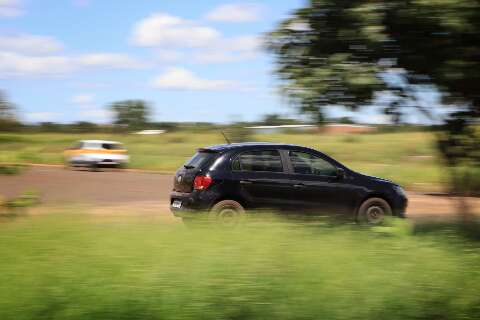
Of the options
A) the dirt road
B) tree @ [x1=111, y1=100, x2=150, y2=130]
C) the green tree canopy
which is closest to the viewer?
the green tree canopy

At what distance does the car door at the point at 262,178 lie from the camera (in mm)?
10781

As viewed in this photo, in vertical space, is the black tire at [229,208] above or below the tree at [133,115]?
below

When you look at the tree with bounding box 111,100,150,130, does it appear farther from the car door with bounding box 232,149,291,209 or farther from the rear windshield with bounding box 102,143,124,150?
the car door with bounding box 232,149,291,209

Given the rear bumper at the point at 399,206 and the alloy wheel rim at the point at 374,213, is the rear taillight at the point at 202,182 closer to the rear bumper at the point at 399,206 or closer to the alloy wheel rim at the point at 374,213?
the alloy wheel rim at the point at 374,213

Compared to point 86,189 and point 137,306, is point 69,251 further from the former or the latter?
point 86,189

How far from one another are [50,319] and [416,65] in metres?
4.45

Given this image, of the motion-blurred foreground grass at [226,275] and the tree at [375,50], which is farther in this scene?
the tree at [375,50]

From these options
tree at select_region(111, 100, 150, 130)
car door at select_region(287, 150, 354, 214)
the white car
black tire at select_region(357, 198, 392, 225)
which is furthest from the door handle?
tree at select_region(111, 100, 150, 130)

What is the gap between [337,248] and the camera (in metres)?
5.71

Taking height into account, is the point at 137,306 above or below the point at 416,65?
below

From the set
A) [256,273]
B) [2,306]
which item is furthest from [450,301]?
[2,306]

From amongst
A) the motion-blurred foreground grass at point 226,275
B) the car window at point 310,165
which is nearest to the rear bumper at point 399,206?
the car window at point 310,165

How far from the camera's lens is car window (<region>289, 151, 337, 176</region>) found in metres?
11.2

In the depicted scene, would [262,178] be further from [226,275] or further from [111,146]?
[111,146]
